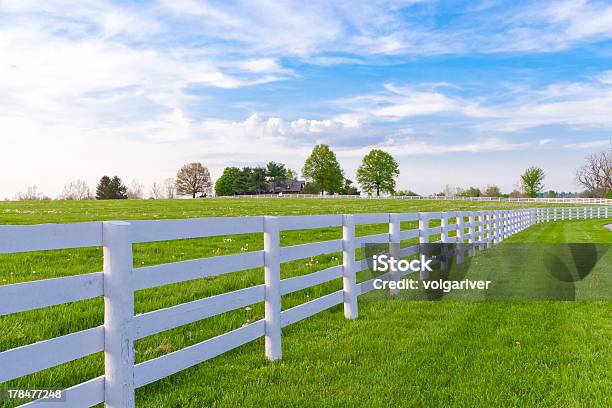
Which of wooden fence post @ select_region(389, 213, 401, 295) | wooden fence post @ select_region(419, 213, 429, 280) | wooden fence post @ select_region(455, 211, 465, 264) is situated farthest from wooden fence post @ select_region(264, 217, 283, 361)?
wooden fence post @ select_region(455, 211, 465, 264)

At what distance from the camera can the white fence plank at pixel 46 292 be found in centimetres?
326

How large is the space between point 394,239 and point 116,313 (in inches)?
253

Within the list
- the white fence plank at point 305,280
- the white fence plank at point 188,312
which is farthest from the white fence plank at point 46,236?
the white fence plank at point 305,280

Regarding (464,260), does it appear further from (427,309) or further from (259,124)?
(259,124)

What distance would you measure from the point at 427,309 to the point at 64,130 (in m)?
32.3

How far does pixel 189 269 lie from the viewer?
4809mm

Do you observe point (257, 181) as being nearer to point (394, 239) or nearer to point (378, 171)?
point (378, 171)

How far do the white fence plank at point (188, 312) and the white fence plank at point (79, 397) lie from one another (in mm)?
432

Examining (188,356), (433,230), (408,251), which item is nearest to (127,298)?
(188,356)

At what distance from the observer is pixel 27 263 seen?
11.3m

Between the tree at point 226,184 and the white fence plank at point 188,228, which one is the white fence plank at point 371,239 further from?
the tree at point 226,184

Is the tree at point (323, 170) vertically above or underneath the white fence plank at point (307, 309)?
above

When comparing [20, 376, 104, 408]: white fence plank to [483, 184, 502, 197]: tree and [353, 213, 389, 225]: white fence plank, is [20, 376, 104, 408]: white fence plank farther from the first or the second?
[483, 184, 502, 197]: tree

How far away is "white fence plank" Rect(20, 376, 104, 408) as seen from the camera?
349cm
